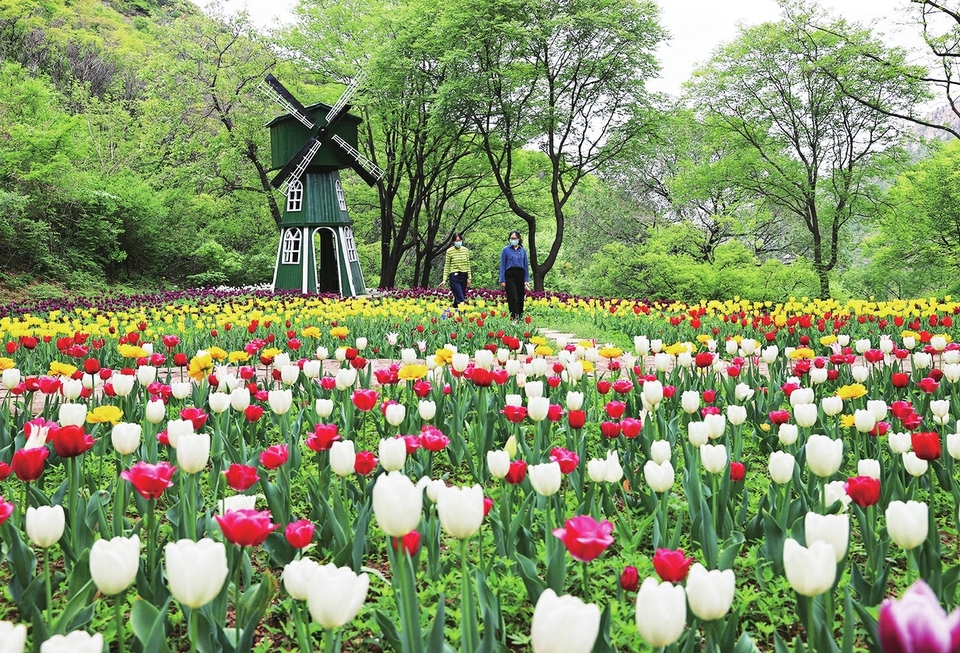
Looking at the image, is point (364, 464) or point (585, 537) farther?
point (364, 464)

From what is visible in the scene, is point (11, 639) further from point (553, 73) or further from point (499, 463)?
point (553, 73)

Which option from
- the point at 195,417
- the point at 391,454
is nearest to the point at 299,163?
the point at 195,417

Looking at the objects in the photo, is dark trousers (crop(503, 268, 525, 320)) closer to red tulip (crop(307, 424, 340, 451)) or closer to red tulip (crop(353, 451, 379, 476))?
red tulip (crop(307, 424, 340, 451))

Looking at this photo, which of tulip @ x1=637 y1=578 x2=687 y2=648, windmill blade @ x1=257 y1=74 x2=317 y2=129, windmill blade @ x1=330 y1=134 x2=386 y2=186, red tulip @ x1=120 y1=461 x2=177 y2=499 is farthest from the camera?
windmill blade @ x1=330 y1=134 x2=386 y2=186

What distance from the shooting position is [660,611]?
110cm

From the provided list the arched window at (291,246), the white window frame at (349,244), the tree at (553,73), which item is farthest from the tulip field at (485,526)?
the arched window at (291,246)

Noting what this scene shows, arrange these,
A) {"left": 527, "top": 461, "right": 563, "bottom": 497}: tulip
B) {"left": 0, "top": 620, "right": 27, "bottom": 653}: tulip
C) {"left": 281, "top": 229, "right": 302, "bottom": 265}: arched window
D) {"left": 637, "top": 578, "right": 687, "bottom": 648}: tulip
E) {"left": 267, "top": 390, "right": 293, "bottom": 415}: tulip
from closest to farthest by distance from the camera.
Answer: {"left": 0, "top": 620, "right": 27, "bottom": 653}: tulip → {"left": 637, "top": 578, "right": 687, "bottom": 648}: tulip → {"left": 527, "top": 461, "right": 563, "bottom": 497}: tulip → {"left": 267, "top": 390, "right": 293, "bottom": 415}: tulip → {"left": 281, "top": 229, "right": 302, "bottom": 265}: arched window

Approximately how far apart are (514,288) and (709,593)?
941 cm

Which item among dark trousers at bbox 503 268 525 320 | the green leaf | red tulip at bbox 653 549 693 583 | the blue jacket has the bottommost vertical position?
the green leaf

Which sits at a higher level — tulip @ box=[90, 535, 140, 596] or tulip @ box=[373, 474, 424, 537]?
tulip @ box=[373, 474, 424, 537]

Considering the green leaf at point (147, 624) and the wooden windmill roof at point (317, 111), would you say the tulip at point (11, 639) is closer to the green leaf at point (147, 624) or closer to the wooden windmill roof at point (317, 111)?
the green leaf at point (147, 624)

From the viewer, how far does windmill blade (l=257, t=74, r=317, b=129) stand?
20.8 meters

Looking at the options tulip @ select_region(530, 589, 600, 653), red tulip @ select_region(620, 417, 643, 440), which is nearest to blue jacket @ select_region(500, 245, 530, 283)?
red tulip @ select_region(620, 417, 643, 440)

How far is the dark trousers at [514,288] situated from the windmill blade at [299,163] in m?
12.5
